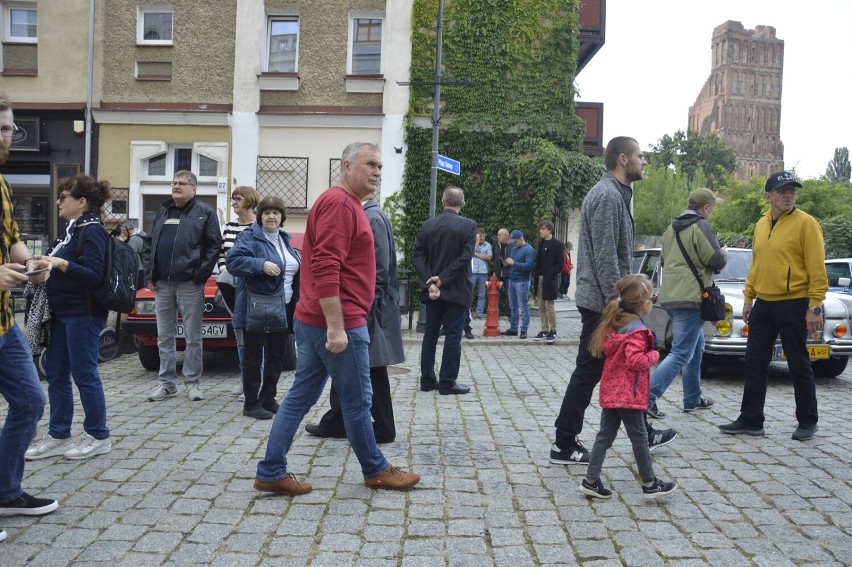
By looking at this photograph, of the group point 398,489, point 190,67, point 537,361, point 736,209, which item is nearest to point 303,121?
point 190,67

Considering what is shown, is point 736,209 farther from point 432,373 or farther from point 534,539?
point 534,539

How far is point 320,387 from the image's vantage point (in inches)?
179

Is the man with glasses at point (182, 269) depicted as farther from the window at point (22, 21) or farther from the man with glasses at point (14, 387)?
the window at point (22, 21)

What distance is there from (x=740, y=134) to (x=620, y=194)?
135 metres

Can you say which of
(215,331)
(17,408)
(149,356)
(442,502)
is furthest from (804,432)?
(149,356)

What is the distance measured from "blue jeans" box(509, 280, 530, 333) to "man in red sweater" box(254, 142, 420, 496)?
30.1 feet

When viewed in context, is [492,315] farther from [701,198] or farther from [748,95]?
[748,95]

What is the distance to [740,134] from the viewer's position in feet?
423

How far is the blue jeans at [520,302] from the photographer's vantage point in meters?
13.6

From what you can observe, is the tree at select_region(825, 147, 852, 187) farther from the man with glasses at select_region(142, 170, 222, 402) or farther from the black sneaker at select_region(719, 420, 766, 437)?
the man with glasses at select_region(142, 170, 222, 402)

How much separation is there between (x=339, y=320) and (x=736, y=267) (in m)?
7.73

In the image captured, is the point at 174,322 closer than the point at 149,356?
Yes

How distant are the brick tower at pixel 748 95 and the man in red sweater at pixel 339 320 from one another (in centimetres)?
13186

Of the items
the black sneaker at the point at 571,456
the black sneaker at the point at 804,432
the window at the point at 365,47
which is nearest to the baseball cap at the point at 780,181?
the black sneaker at the point at 804,432
